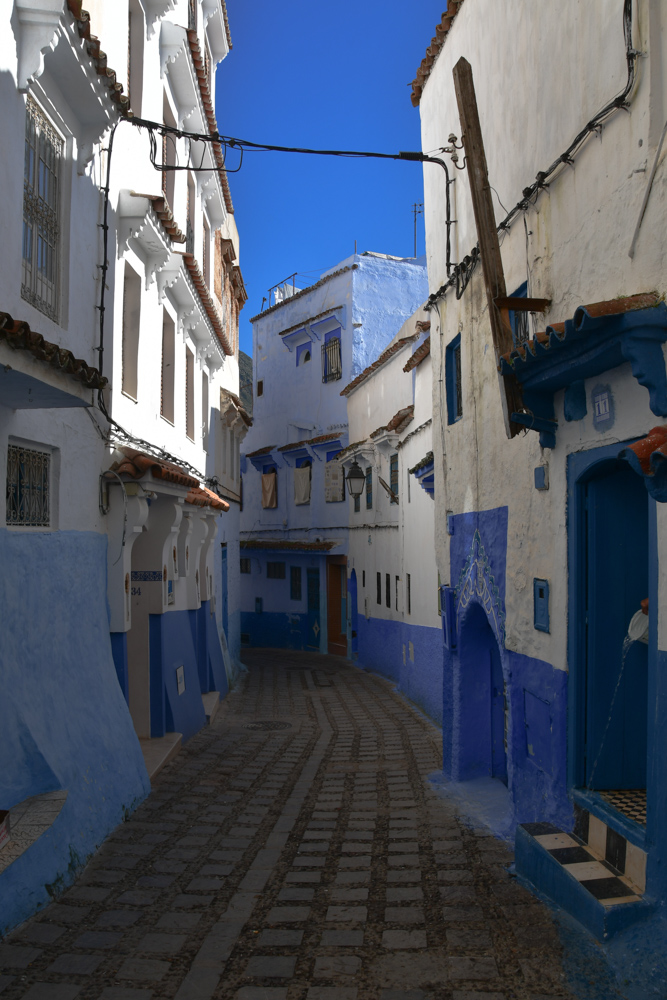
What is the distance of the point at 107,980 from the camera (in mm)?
4523

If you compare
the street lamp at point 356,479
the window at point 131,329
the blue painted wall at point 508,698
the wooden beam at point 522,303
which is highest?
the window at point 131,329

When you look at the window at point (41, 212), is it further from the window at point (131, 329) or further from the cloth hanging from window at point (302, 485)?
the cloth hanging from window at point (302, 485)

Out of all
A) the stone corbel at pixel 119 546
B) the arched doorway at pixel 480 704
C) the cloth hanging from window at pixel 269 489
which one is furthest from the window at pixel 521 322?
the cloth hanging from window at pixel 269 489

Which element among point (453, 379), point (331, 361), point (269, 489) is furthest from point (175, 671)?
point (269, 489)

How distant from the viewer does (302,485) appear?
90.2 ft

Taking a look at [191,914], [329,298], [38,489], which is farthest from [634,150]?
[329,298]

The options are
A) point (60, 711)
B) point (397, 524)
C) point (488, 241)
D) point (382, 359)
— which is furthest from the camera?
point (382, 359)

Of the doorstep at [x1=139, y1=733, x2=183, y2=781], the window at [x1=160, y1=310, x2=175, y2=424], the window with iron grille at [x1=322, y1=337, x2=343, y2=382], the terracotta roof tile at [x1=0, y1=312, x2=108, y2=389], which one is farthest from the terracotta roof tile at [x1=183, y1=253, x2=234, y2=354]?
Answer: the window with iron grille at [x1=322, y1=337, x2=343, y2=382]

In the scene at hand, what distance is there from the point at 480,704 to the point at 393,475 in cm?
1004

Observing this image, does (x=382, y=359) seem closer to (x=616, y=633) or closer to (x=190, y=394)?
(x=190, y=394)

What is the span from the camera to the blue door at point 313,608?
26500mm

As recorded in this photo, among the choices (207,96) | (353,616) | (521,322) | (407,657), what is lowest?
(407,657)

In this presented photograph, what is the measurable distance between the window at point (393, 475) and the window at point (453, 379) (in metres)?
8.48

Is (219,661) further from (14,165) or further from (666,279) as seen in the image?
(666,279)
